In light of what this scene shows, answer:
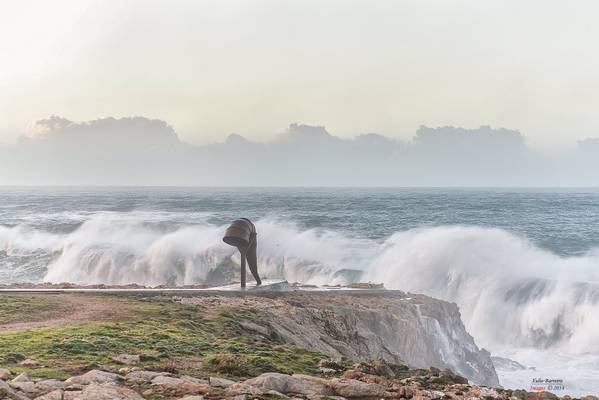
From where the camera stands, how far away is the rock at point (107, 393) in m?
9.29

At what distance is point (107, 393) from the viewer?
9.47m

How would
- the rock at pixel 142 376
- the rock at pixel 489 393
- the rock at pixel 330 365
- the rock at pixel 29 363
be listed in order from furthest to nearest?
the rock at pixel 330 365 → the rock at pixel 489 393 → the rock at pixel 29 363 → the rock at pixel 142 376

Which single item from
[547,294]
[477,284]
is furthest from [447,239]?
[547,294]

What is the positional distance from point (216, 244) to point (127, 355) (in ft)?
127

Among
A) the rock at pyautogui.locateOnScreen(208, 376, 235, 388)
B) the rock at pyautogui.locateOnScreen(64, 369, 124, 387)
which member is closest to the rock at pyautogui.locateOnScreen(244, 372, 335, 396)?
the rock at pyautogui.locateOnScreen(208, 376, 235, 388)

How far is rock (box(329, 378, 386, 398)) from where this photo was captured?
36.2 ft

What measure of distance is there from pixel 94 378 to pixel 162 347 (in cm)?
372

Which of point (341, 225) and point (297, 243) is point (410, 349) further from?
point (341, 225)

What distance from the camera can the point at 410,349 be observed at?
22516 millimetres

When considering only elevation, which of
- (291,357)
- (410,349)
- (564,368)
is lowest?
(564,368)

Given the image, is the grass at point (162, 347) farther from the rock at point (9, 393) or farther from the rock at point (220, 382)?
the rock at point (9, 393)

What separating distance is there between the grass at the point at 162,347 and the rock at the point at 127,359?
124 millimetres

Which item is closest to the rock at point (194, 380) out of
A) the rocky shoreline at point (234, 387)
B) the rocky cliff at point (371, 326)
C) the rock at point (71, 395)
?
the rocky shoreline at point (234, 387)

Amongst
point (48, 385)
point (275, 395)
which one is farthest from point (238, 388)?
point (48, 385)
